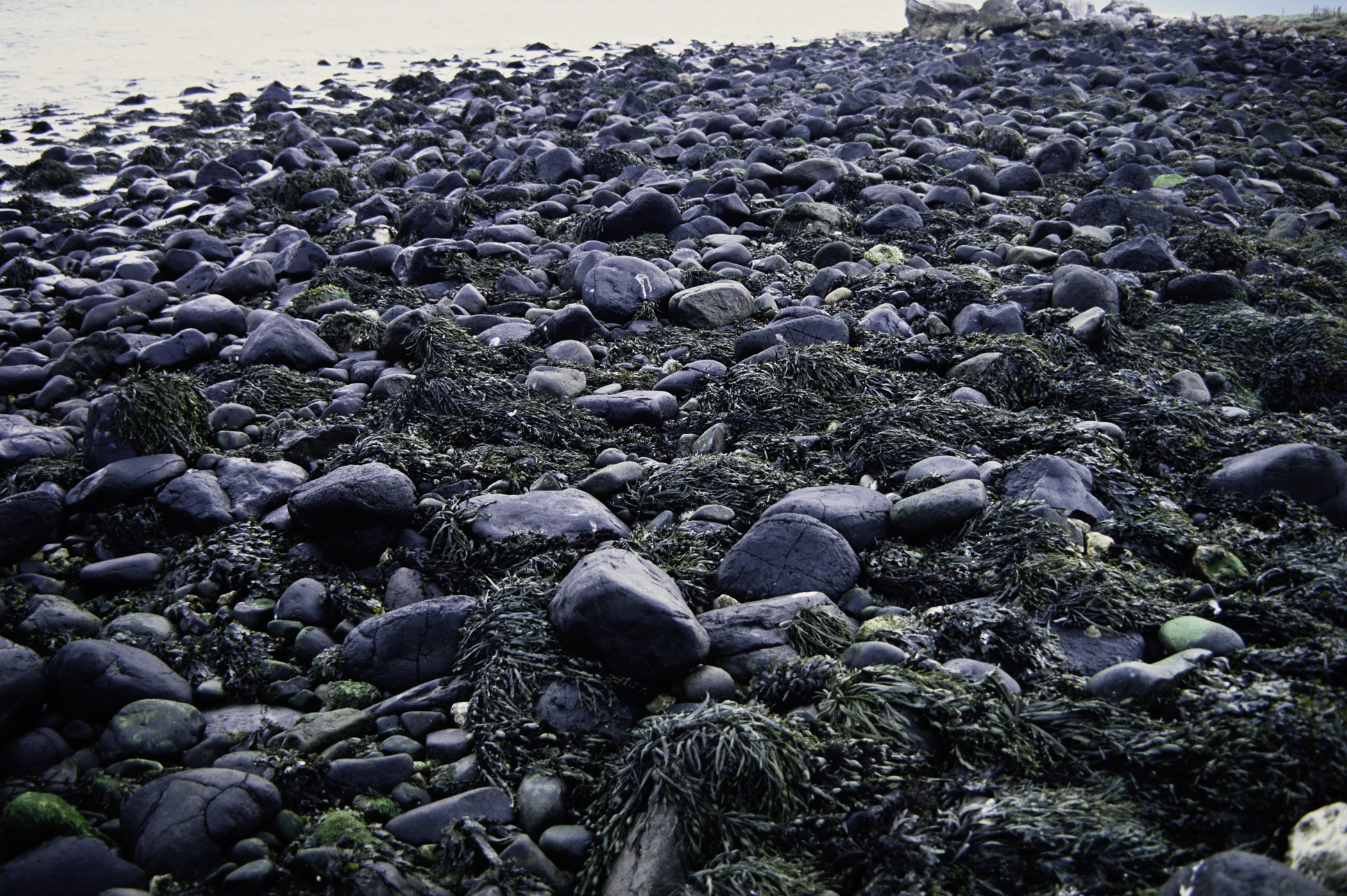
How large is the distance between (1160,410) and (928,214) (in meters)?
4.06

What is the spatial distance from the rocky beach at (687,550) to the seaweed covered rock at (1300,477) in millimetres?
15

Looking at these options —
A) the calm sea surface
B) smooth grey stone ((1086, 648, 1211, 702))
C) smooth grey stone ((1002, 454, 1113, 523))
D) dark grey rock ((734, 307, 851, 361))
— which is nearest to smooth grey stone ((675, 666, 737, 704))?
smooth grey stone ((1086, 648, 1211, 702))

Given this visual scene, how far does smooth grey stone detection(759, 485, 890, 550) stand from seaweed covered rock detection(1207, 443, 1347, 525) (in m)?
1.58

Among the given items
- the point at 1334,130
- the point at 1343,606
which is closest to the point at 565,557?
the point at 1343,606

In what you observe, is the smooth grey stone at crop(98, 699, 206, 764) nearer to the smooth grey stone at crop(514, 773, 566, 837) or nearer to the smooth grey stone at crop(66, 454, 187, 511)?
the smooth grey stone at crop(514, 773, 566, 837)

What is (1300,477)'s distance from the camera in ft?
11.3

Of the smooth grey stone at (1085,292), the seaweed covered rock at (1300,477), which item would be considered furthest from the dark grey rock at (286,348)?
the seaweed covered rock at (1300,477)

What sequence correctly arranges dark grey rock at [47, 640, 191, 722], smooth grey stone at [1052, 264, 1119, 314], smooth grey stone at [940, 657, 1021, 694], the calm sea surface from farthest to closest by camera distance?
the calm sea surface < smooth grey stone at [1052, 264, 1119, 314] < dark grey rock at [47, 640, 191, 722] < smooth grey stone at [940, 657, 1021, 694]

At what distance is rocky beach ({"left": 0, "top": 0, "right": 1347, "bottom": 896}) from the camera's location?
2139mm

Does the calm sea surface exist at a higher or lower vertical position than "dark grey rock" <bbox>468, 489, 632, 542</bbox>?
higher

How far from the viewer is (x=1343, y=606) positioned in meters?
2.77


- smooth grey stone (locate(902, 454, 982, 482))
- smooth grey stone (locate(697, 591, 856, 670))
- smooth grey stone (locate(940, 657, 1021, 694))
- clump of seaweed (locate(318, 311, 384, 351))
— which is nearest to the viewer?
smooth grey stone (locate(940, 657, 1021, 694))

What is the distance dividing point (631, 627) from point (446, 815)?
0.77 meters

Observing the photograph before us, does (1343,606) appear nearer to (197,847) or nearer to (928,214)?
(197,847)
